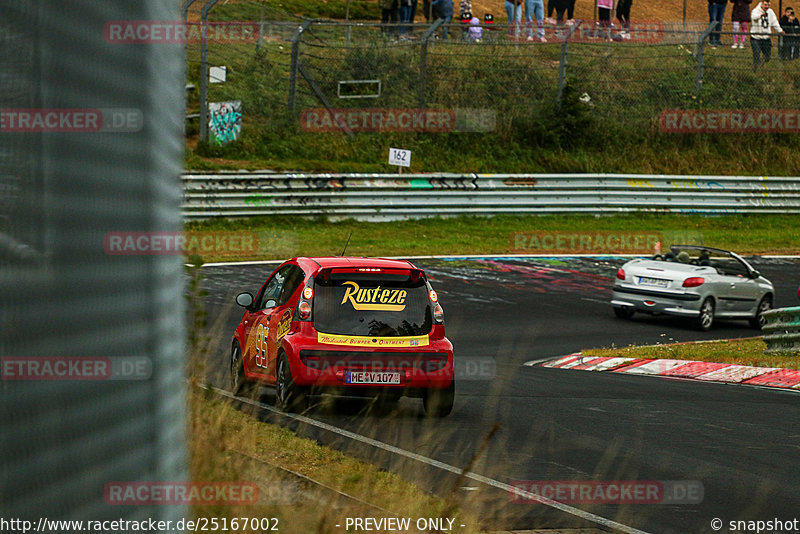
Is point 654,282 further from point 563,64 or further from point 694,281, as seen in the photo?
point 563,64

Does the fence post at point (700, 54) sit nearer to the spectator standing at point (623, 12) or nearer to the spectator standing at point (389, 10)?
the spectator standing at point (623, 12)

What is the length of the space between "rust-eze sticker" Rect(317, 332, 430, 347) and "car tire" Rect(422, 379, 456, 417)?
1.46 feet

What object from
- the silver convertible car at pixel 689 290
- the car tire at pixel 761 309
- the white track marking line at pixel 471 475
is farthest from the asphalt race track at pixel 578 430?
the car tire at pixel 761 309

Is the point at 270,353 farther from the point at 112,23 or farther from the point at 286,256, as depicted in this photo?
the point at 286,256

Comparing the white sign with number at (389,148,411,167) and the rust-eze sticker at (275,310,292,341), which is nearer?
the rust-eze sticker at (275,310,292,341)

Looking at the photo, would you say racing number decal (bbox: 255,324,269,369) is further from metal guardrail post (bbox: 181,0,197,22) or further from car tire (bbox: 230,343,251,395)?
metal guardrail post (bbox: 181,0,197,22)

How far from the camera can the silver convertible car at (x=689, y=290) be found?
19391mm

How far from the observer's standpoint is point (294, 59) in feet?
99.6

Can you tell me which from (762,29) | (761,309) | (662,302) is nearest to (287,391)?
(662,302)

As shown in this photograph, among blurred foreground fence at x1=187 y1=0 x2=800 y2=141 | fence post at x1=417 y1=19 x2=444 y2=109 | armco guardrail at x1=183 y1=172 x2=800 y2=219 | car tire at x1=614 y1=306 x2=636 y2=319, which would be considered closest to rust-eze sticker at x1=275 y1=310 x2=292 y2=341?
car tire at x1=614 y1=306 x2=636 y2=319

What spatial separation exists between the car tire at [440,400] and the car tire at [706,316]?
10308 millimetres

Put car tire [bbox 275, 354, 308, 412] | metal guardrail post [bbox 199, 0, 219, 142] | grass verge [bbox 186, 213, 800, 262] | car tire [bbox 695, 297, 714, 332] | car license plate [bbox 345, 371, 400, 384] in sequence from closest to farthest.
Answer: car license plate [bbox 345, 371, 400, 384]
car tire [bbox 275, 354, 308, 412]
car tire [bbox 695, 297, 714, 332]
grass verge [bbox 186, 213, 800, 262]
metal guardrail post [bbox 199, 0, 219, 142]

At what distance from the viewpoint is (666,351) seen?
16438 mm

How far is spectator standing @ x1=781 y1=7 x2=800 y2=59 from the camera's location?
1340 inches
